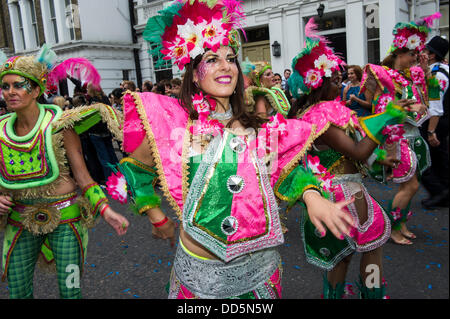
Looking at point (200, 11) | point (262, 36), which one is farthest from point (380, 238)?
point (262, 36)

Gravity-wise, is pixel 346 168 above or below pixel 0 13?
below

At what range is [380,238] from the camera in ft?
8.52

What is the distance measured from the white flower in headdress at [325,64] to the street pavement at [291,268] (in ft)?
5.75

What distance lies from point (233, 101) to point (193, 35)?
389mm

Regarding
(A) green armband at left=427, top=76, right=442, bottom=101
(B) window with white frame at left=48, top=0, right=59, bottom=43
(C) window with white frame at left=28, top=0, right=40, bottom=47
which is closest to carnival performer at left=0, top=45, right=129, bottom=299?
(A) green armband at left=427, top=76, right=442, bottom=101

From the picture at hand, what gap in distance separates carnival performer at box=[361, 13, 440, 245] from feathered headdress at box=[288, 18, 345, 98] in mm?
1161

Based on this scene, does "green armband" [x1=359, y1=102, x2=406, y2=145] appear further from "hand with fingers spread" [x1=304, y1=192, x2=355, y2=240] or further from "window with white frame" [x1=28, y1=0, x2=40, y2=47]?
"window with white frame" [x1=28, y1=0, x2=40, y2=47]

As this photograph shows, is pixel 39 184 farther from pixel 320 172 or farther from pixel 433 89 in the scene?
pixel 433 89

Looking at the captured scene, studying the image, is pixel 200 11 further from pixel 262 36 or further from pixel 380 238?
pixel 262 36

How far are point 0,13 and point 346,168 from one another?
28.0 m

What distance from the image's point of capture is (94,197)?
2.43 metres

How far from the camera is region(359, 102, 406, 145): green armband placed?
6.88ft

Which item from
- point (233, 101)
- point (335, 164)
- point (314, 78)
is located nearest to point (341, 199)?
point (335, 164)

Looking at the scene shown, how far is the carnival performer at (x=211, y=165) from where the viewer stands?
1689mm
